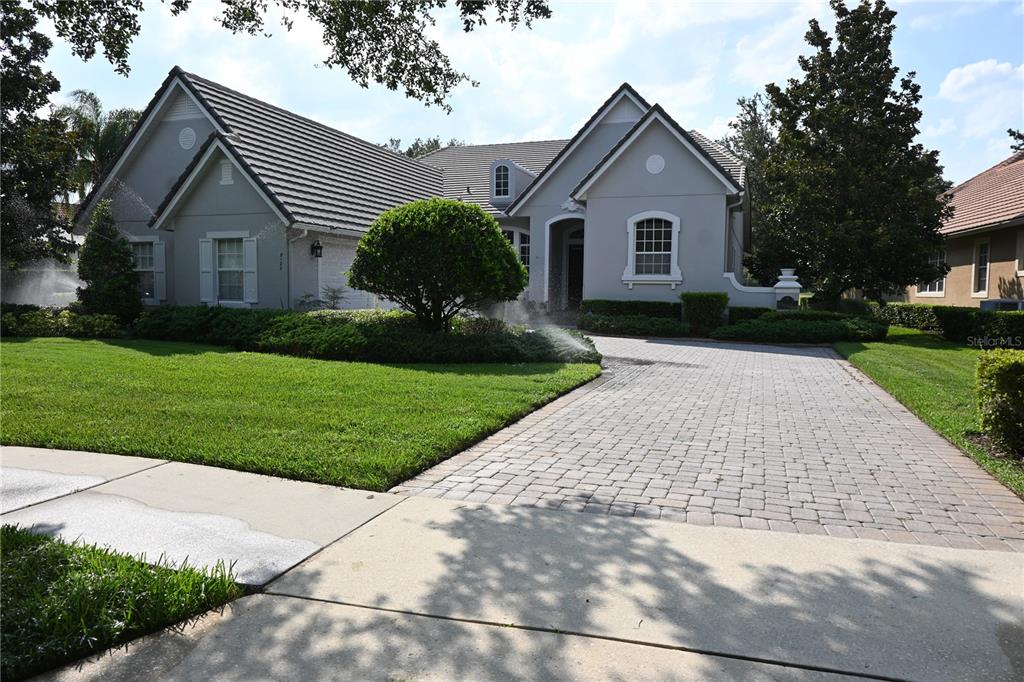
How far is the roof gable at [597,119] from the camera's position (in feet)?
79.7

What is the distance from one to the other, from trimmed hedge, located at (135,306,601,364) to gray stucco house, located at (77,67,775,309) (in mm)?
2653

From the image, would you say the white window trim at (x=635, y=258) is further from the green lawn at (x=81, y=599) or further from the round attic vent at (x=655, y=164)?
the green lawn at (x=81, y=599)

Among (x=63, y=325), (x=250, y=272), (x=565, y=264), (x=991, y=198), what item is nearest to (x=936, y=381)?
(x=250, y=272)

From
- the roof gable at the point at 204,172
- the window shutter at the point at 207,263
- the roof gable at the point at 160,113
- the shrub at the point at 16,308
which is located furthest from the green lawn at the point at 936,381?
the shrub at the point at 16,308

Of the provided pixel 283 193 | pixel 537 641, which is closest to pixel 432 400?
pixel 537 641

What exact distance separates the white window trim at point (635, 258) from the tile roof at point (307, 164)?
7785 millimetres

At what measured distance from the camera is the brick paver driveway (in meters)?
4.92

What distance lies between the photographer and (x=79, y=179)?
34531mm

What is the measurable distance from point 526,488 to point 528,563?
149cm

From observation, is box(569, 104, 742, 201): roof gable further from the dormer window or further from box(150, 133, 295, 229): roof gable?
box(150, 133, 295, 229): roof gable

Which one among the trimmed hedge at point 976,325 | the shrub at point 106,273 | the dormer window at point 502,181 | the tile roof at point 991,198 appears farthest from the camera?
the dormer window at point 502,181

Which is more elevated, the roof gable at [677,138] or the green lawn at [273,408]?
the roof gable at [677,138]

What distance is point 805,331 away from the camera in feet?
60.4

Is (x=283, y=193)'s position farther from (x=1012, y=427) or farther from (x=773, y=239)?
(x=773, y=239)
